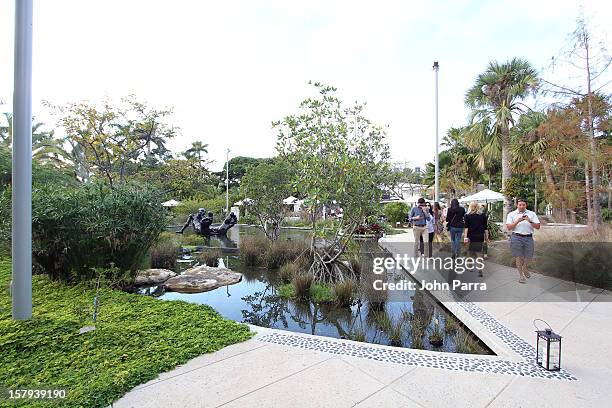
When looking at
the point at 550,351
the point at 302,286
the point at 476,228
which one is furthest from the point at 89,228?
the point at 476,228

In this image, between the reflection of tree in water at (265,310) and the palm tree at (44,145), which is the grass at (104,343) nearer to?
the reflection of tree in water at (265,310)

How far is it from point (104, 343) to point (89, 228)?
9.61 feet

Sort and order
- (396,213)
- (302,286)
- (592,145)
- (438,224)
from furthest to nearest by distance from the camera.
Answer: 1. (396,213)
2. (438,224)
3. (592,145)
4. (302,286)

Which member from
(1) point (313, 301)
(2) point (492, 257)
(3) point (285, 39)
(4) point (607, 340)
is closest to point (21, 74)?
(1) point (313, 301)

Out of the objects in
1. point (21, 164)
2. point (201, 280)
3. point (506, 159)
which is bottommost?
point (201, 280)

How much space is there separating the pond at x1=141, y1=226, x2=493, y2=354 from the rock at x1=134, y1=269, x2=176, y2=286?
0.24 metres

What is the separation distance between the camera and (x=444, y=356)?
11.1ft

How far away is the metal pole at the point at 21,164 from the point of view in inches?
154

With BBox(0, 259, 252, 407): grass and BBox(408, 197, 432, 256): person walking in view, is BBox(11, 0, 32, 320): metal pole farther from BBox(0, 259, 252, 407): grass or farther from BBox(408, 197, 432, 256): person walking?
BBox(408, 197, 432, 256): person walking

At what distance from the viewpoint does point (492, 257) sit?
850 cm

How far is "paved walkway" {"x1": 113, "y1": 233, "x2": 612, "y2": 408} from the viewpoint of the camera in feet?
8.35

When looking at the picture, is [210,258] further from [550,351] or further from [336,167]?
[550,351]

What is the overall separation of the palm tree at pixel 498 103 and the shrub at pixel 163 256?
15558mm

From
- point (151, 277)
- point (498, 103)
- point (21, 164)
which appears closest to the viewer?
point (21, 164)
